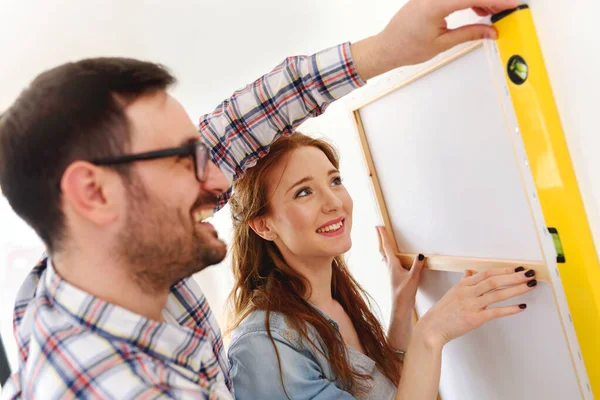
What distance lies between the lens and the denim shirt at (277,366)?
106 cm

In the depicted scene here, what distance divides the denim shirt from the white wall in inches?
18.0

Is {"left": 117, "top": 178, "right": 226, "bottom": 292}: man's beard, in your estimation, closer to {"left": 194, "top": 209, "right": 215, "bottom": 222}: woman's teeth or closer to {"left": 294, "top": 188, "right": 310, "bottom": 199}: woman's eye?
{"left": 194, "top": 209, "right": 215, "bottom": 222}: woman's teeth

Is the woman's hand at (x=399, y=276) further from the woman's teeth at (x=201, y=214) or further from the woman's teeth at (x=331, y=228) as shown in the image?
the woman's teeth at (x=201, y=214)

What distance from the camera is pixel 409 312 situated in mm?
1380

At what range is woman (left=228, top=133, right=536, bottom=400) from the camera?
1.02 meters

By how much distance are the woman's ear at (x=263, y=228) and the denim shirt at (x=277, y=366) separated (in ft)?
0.65

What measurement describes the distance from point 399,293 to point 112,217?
844 mm

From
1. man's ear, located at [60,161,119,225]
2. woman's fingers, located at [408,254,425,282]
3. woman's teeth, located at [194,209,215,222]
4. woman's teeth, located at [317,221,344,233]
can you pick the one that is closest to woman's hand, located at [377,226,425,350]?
woman's fingers, located at [408,254,425,282]

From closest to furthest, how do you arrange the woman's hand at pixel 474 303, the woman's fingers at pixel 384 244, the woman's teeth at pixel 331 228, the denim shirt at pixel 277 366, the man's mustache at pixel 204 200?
the man's mustache at pixel 204 200
the woman's hand at pixel 474 303
the denim shirt at pixel 277 366
the woman's teeth at pixel 331 228
the woman's fingers at pixel 384 244

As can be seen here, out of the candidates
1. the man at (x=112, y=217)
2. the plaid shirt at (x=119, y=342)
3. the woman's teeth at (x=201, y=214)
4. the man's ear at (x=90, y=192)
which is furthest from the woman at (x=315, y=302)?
the man's ear at (x=90, y=192)

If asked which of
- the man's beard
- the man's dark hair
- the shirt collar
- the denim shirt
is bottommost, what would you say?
the denim shirt

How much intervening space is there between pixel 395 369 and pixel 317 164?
1.84 feet

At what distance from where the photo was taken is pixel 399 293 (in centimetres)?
136

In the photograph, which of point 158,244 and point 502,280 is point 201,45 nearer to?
point 158,244
